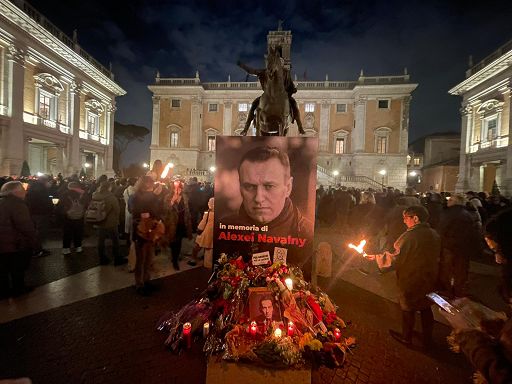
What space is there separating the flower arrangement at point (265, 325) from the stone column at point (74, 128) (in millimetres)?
25915

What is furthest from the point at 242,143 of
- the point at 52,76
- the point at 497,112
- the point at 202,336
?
the point at 497,112

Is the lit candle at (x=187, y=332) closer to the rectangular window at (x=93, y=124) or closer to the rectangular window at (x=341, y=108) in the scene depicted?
the rectangular window at (x=93, y=124)

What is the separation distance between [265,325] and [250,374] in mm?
490

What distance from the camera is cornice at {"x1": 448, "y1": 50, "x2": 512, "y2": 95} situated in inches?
798

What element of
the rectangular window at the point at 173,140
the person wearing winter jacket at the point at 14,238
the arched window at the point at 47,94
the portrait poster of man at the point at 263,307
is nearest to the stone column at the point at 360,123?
the rectangular window at the point at 173,140

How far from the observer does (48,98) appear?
22.0 metres

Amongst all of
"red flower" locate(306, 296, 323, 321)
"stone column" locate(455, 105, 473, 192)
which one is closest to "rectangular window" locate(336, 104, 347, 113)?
"stone column" locate(455, 105, 473, 192)

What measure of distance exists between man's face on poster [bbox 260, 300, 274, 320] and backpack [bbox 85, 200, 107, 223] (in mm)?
4601

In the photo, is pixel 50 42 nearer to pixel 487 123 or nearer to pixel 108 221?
pixel 108 221

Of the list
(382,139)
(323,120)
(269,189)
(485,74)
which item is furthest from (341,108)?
(269,189)

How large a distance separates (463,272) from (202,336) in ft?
16.1

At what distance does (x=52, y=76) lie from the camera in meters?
21.9

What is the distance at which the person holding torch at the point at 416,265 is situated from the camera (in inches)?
125

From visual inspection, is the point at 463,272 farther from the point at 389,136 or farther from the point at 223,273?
the point at 389,136
